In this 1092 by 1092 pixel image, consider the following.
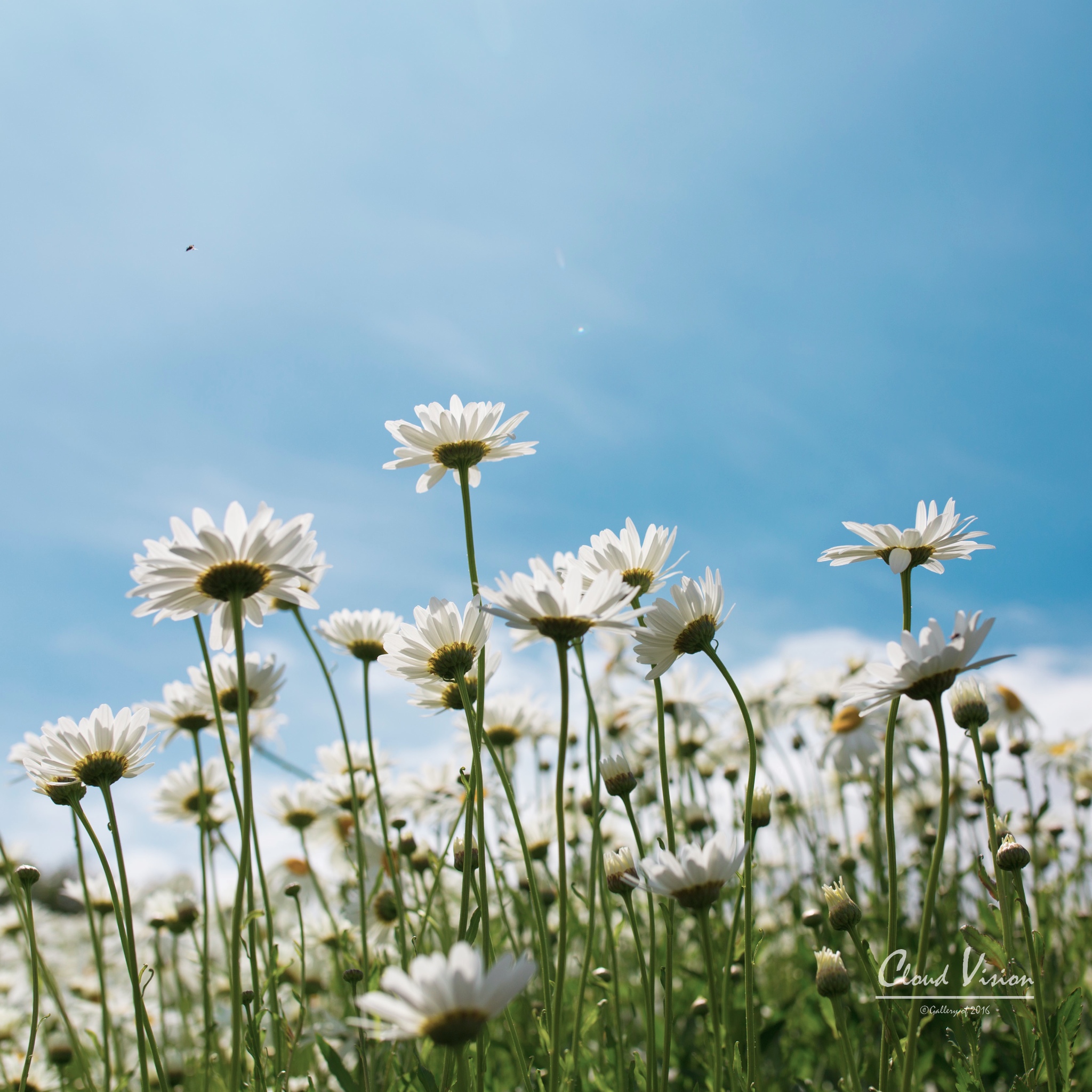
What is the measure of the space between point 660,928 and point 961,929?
3.86 meters

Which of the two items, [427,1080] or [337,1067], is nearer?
[427,1080]

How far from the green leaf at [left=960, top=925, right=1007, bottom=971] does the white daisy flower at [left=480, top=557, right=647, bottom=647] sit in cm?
111

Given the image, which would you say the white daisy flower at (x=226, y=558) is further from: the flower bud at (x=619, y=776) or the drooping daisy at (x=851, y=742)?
the drooping daisy at (x=851, y=742)

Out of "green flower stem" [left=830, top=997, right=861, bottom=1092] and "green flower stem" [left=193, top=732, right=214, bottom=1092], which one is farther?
"green flower stem" [left=193, top=732, right=214, bottom=1092]

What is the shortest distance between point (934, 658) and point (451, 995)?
97 centimetres

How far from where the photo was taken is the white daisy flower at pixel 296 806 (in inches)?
139

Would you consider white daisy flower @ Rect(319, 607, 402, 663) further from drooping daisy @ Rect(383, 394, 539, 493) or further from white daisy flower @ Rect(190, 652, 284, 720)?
drooping daisy @ Rect(383, 394, 539, 493)

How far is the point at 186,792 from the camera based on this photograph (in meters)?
3.27

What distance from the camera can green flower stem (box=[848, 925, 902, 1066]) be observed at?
1.52 meters

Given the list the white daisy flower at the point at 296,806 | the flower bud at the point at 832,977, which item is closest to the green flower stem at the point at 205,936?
the white daisy flower at the point at 296,806

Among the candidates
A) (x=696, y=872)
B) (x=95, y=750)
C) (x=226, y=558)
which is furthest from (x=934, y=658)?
(x=95, y=750)

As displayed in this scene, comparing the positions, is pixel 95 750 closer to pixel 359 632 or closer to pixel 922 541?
pixel 359 632

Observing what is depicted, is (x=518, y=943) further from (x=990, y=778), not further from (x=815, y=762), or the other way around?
(x=990, y=778)

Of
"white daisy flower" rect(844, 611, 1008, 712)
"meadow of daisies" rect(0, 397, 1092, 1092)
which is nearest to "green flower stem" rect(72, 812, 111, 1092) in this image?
"meadow of daisies" rect(0, 397, 1092, 1092)
